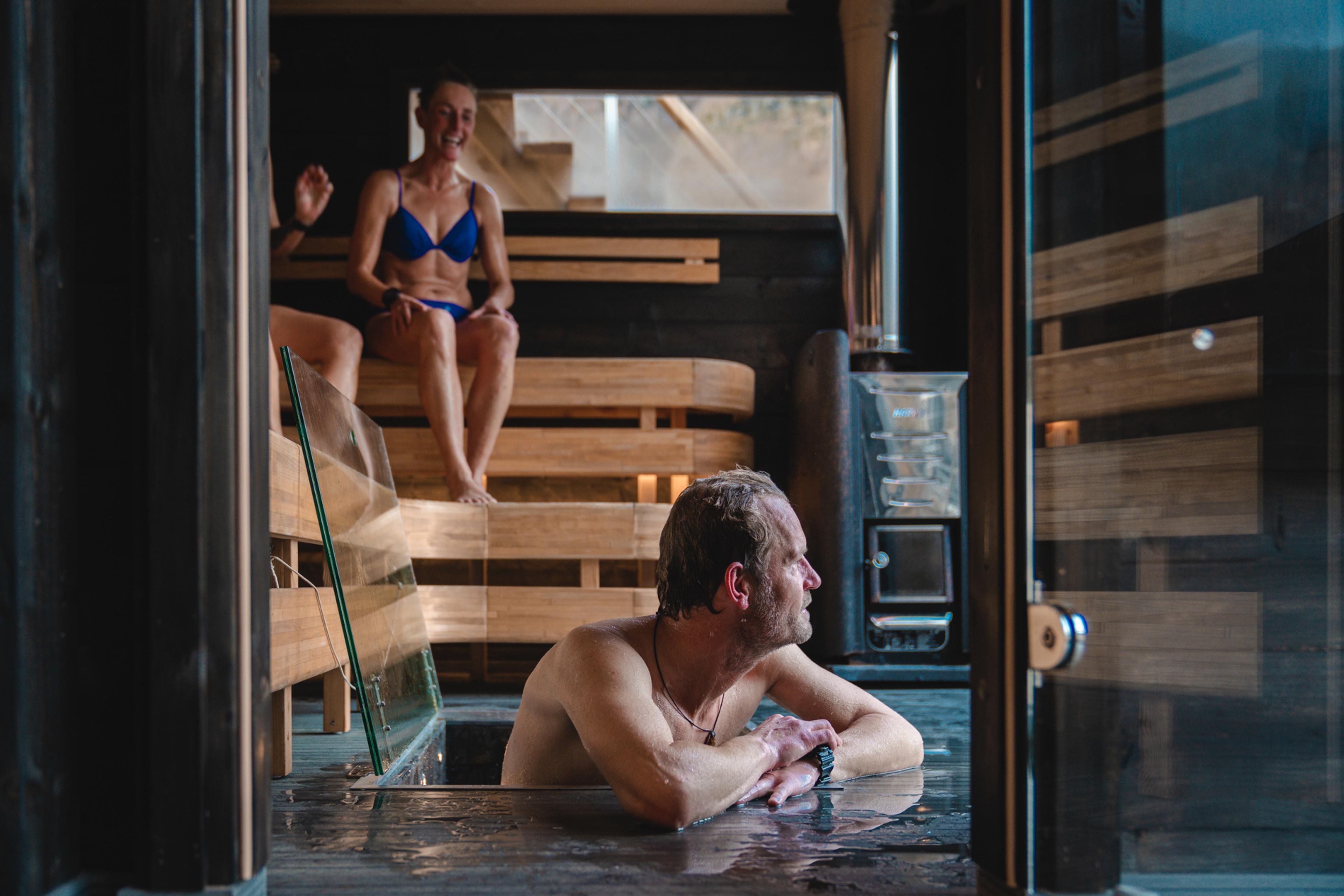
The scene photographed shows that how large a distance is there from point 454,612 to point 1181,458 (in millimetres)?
2819

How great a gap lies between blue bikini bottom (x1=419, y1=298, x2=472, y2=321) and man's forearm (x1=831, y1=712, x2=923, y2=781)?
2526 mm

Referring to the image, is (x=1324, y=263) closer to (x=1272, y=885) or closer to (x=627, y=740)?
(x=1272, y=885)

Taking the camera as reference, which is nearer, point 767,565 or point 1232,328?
point 1232,328

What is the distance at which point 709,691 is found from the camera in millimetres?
2016

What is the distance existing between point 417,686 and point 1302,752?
81.4 inches

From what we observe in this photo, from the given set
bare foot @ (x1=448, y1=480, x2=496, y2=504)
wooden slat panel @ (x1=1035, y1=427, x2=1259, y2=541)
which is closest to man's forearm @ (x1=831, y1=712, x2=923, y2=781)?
wooden slat panel @ (x1=1035, y1=427, x2=1259, y2=541)

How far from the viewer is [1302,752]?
3.89 feet

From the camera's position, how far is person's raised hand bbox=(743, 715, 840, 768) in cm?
185

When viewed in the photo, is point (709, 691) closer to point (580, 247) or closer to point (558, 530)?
point (558, 530)

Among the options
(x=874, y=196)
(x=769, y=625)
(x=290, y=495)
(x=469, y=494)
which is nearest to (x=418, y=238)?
(x=469, y=494)

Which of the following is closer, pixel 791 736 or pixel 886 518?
pixel 791 736

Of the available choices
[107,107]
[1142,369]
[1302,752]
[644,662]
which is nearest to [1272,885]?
[1302,752]

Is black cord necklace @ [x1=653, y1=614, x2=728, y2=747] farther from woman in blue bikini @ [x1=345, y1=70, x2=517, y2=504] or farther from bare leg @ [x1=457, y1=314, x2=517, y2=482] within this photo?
bare leg @ [x1=457, y1=314, x2=517, y2=482]

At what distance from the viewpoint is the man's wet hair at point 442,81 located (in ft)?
13.2
